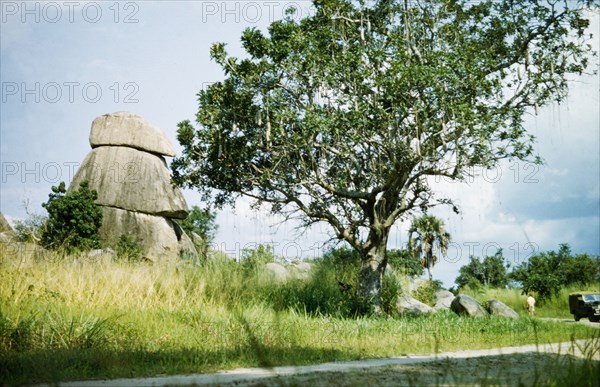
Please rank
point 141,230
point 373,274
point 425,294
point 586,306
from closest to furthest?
1. point 373,274
2. point 425,294
3. point 586,306
4. point 141,230

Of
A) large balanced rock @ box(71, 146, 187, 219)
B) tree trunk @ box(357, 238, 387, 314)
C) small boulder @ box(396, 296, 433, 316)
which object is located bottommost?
small boulder @ box(396, 296, 433, 316)

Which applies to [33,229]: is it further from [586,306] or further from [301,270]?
[586,306]

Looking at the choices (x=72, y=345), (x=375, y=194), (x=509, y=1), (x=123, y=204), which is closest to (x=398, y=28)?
(x=509, y=1)

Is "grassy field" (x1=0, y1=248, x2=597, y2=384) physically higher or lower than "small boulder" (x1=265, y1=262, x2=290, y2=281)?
lower

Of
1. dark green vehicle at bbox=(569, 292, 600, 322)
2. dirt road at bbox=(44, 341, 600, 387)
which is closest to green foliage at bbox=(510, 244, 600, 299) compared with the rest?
dark green vehicle at bbox=(569, 292, 600, 322)

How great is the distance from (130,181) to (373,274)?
19326mm

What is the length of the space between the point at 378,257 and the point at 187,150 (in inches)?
292

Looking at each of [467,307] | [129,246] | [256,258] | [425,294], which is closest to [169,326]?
[256,258]

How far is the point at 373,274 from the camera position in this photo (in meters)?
18.7

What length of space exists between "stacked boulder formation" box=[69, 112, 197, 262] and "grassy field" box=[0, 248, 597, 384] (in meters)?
15.4

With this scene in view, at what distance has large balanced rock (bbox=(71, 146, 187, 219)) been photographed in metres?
32.5

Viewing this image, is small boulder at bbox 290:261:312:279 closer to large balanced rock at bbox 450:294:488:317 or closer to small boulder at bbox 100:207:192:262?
large balanced rock at bbox 450:294:488:317

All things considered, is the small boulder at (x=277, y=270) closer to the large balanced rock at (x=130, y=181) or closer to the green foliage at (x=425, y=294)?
the green foliage at (x=425, y=294)

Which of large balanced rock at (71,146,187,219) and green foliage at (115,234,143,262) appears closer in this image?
green foliage at (115,234,143,262)
